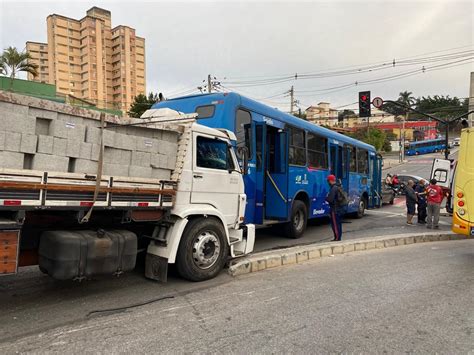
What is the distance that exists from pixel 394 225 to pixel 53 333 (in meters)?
12.2

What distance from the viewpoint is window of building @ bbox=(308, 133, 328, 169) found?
1061 centimetres

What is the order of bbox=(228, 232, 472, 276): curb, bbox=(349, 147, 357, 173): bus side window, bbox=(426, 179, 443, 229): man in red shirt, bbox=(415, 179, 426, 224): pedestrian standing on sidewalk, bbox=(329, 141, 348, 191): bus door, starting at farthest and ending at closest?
1. bbox=(415, 179, 426, 224): pedestrian standing on sidewalk
2. bbox=(349, 147, 357, 173): bus side window
3. bbox=(426, 179, 443, 229): man in red shirt
4. bbox=(329, 141, 348, 191): bus door
5. bbox=(228, 232, 472, 276): curb

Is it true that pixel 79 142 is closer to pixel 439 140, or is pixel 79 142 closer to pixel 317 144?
pixel 317 144

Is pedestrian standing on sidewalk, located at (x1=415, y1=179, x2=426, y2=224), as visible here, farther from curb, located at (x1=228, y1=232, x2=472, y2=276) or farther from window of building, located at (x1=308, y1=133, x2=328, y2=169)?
window of building, located at (x1=308, y1=133, x2=328, y2=169)

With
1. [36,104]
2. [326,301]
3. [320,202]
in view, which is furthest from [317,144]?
[36,104]

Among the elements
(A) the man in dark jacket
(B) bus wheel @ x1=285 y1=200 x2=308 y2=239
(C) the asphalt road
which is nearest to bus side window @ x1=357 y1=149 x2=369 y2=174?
(B) bus wheel @ x1=285 y1=200 x2=308 y2=239

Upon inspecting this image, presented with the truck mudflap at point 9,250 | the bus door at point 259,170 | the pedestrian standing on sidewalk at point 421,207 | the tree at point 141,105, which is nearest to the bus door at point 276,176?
the bus door at point 259,170

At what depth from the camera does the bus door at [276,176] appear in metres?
9.05

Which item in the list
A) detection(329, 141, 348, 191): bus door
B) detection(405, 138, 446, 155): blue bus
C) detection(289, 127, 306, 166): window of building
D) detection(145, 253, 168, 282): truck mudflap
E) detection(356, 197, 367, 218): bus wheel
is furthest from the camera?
detection(405, 138, 446, 155): blue bus

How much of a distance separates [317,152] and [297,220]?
2.24 m

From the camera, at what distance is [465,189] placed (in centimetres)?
791

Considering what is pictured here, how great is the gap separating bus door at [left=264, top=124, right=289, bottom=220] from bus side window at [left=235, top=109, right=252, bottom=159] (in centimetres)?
93

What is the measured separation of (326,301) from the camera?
4.95 m

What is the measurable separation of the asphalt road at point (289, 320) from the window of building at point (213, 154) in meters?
1.89
